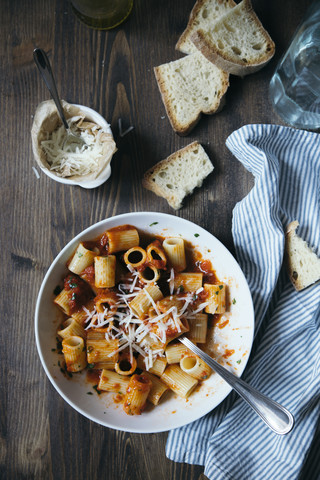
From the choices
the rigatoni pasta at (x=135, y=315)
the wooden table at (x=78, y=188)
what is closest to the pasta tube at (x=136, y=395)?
the rigatoni pasta at (x=135, y=315)

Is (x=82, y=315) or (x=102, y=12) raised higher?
(x=102, y=12)

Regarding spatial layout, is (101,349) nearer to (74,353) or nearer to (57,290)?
(74,353)

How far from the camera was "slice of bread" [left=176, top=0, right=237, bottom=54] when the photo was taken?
2367mm

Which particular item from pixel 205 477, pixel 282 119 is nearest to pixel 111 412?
pixel 205 477

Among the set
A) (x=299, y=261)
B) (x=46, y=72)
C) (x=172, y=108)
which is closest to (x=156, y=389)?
(x=299, y=261)

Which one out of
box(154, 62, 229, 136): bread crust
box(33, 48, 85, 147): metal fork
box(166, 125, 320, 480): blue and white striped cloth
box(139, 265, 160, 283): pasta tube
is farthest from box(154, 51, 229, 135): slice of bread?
box(139, 265, 160, 283): pasta tube

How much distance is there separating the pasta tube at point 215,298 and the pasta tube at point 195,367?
0.22 metres

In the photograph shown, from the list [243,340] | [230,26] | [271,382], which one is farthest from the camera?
[230,26]

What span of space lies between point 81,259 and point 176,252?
426mm

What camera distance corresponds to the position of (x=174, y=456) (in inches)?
89.7

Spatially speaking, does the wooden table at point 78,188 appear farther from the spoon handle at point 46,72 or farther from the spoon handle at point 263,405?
the spoon handle at point 263,405

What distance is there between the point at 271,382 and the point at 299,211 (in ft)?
2.71

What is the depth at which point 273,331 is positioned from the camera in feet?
7.30

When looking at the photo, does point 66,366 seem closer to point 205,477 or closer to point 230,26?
point 205,477
